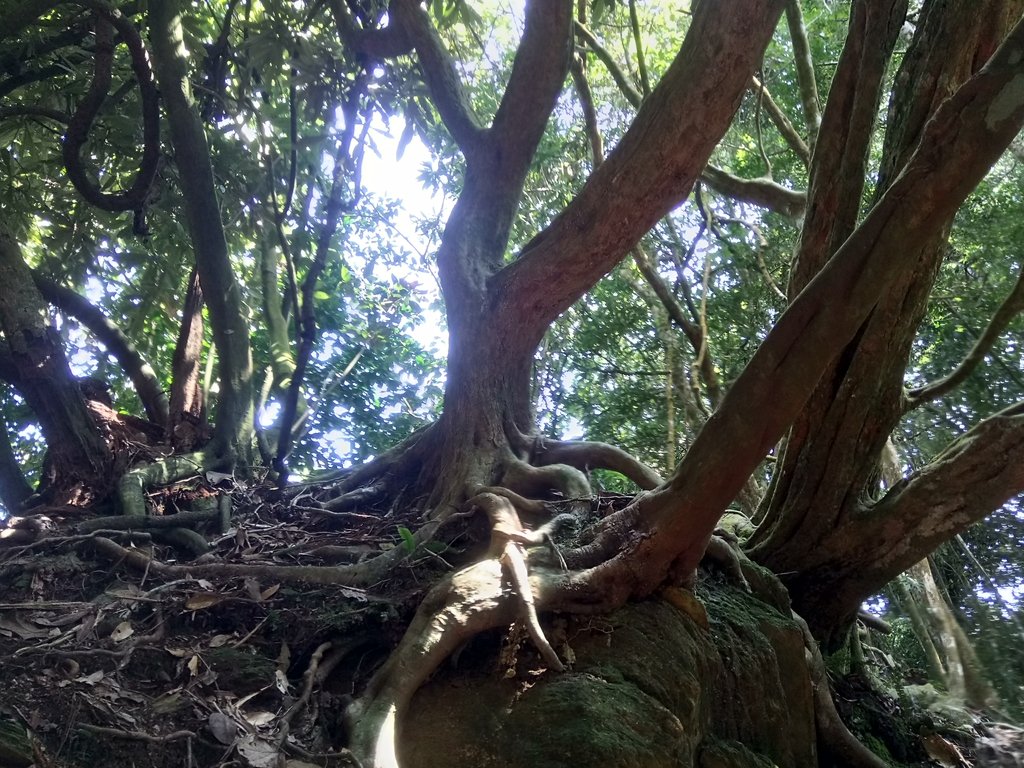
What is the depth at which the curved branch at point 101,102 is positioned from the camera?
4.76m

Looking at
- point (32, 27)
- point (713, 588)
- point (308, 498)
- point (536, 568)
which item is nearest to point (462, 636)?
point (536, 568)

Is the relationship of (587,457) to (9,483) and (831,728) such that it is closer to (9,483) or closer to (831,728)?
(831,728)

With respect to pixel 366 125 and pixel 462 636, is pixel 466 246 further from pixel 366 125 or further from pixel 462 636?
pixel 462 636

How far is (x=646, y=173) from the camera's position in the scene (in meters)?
4.52

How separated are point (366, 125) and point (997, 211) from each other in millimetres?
5009

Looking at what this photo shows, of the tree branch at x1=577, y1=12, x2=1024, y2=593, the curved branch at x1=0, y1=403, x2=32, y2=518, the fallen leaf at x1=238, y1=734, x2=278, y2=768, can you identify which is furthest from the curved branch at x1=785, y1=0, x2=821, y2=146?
the curved branch at x1=0, y1=403, x2=32, y2=518

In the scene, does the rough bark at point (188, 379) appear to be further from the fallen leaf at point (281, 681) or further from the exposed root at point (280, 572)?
the fallen leaf at point (281, 681)

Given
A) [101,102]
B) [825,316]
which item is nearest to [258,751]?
[825,316]

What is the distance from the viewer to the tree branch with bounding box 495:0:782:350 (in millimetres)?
4203

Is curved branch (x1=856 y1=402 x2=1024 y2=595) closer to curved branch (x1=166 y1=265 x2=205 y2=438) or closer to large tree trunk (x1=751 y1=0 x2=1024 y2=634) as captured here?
large tree trunk (x1=751 y1=0 x2=1024 y2=634)

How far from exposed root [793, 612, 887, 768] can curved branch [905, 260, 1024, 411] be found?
1.30 m

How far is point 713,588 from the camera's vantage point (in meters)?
3.79

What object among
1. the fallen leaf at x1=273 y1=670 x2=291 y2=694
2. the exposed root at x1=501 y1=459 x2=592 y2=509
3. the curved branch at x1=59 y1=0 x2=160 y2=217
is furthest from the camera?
the curved branch at x1=59 y1=0 x2=160 y2=217

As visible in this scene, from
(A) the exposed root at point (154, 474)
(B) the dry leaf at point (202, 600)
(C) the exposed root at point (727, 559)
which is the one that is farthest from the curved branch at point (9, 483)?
(C) the exposed root at point (727, 559)
